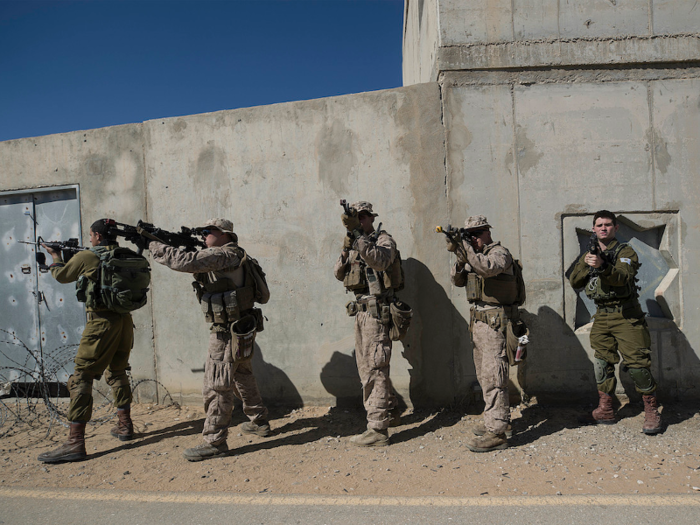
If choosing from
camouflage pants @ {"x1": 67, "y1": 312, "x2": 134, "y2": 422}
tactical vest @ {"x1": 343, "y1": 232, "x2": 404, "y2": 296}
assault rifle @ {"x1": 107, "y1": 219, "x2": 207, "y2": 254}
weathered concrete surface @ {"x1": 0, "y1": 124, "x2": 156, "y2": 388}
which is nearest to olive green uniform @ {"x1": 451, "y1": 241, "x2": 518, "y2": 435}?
tactical vest @ {"x1": 343, "y1": 232, "x2": 404, "y2": 296}

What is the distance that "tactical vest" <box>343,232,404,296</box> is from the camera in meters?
3.92

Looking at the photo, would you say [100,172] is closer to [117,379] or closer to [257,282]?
[117,379]

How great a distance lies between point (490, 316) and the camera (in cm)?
372

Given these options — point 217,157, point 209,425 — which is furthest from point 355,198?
point 209,425

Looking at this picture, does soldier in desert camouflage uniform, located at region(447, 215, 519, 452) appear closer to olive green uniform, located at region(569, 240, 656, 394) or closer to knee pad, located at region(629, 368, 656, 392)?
olive green uniform, located at region(569, 240, 656, 394)

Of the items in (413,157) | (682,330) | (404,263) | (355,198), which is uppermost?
(413,157)

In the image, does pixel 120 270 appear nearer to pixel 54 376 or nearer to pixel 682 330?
pixel 54 376

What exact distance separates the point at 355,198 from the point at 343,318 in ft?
4.08

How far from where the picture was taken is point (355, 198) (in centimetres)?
467

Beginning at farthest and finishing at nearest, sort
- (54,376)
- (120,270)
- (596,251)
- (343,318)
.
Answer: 1. (54,376)
2. (343,318)
3. (120,270)
4. (596,251)

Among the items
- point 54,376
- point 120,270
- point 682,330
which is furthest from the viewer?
point 54,376

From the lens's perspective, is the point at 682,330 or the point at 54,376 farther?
the point at 54,376

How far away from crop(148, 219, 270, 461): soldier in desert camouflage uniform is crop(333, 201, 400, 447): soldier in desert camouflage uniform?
90cm

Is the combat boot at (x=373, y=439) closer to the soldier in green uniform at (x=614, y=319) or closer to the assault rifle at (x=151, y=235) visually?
the soldier in green uniform at (x=614, y=319)
